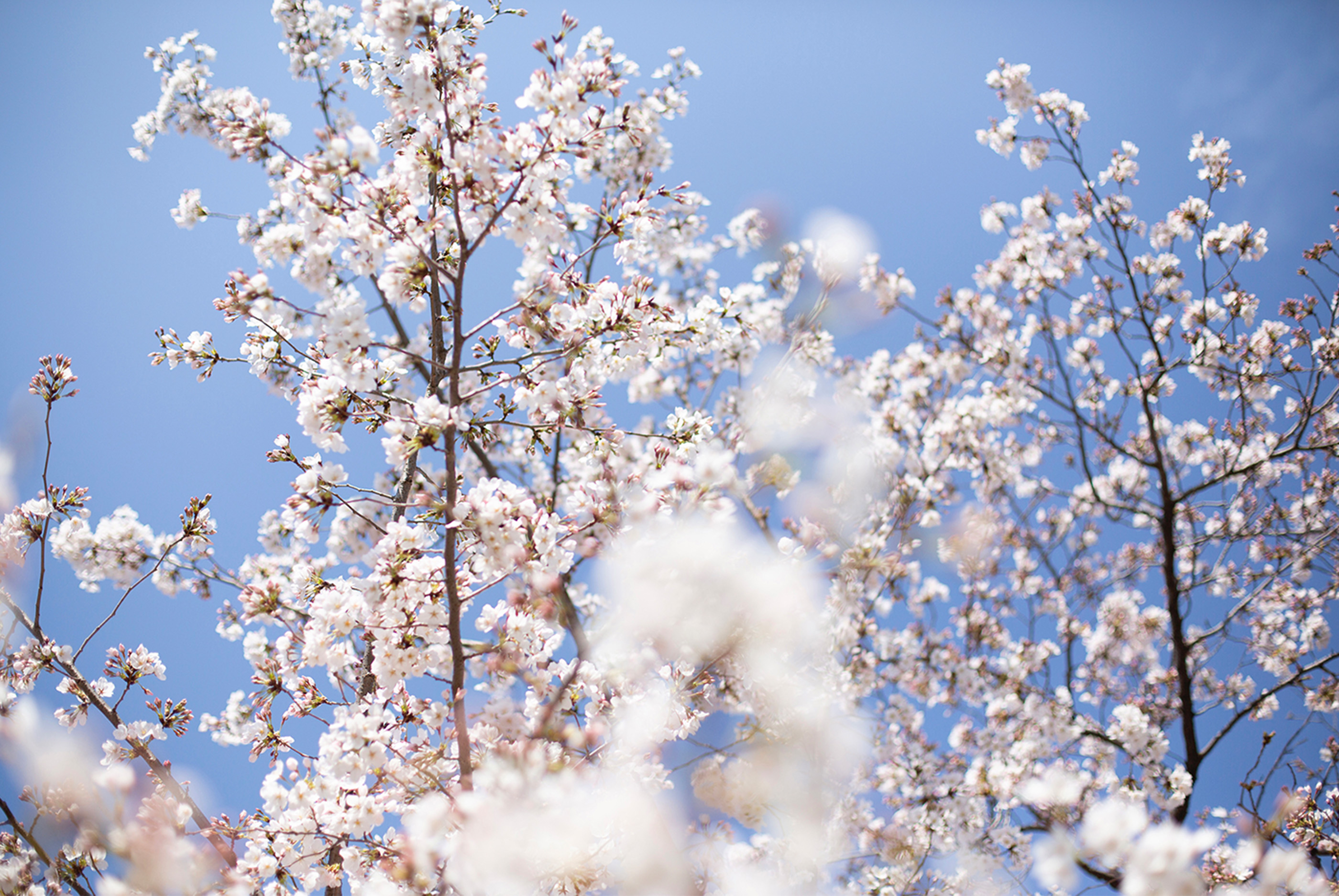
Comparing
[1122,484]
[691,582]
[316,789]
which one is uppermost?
[1122,484]

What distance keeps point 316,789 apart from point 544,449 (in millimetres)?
1878

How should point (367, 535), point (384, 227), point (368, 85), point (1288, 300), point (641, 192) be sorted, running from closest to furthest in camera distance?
point (384, 227) → point (641, 192) → point (368, 85) → point (367, 535) → point (1288, 300)

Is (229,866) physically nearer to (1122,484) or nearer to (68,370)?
(68,370)

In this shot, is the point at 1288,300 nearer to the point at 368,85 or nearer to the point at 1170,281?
the point at 1170,281

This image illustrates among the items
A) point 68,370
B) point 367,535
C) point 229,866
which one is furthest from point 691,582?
point 68,370

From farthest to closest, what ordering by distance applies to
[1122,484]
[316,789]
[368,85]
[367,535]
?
[1122,484] → [367,535] → [368,85] → [316,789]

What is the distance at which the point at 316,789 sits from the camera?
106 inches

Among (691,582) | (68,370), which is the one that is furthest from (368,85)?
(691,582)

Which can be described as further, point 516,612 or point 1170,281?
point 1170,281

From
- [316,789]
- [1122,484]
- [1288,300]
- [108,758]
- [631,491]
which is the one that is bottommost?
[108,758]

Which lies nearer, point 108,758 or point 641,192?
point 641,192

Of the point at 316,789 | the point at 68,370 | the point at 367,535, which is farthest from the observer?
the point at 367,535

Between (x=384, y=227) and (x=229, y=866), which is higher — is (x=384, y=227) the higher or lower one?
the higher one

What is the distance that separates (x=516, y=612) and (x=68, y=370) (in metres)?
3.21
